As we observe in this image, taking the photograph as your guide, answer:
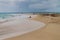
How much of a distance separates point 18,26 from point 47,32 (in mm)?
359

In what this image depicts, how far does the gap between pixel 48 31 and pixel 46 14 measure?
220 mm

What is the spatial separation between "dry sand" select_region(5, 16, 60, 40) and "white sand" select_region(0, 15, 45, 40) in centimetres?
5

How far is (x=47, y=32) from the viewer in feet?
4.31

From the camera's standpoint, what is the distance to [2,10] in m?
1.37

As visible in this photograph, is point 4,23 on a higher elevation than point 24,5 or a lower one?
lower

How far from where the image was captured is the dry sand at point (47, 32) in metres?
1.27

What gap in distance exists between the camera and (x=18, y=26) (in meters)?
1.36

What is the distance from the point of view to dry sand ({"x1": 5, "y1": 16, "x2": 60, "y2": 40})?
1.27 m

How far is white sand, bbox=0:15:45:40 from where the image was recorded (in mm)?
1284

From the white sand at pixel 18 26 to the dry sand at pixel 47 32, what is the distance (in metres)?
0.05

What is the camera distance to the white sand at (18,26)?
4.21ft

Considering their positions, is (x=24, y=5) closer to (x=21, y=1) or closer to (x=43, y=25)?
(x=21, y=1)

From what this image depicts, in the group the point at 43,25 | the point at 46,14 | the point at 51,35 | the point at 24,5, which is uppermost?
the point at 24,5

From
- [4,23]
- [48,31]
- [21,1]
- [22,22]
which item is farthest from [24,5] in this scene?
[48,31]
